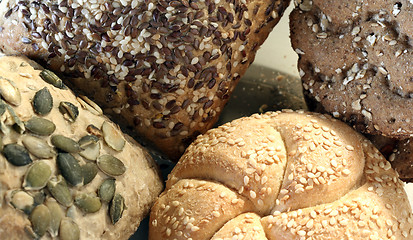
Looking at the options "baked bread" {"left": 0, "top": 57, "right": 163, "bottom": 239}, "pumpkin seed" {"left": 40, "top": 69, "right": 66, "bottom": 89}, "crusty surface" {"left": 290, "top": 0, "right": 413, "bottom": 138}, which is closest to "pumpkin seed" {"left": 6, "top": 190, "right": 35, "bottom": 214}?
"baked bread" {"left": 0, "top": 57, "right": 163, "bottom": 239}

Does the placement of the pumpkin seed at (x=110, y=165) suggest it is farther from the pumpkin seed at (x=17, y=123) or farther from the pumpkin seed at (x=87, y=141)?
the pumpkin seed at (x=17, y=123)

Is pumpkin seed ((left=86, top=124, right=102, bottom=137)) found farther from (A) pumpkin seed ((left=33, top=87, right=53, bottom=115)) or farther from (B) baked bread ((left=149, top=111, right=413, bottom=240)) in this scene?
(B) baked bread ((left=149, top=111, right=413, bottom=240))

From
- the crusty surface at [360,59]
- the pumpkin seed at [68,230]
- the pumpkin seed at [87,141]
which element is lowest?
the pumpkin seed at [68,230]

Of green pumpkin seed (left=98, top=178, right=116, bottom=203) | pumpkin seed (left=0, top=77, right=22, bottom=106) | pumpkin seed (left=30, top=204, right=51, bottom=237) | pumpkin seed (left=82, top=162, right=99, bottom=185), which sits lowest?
pumpkin seed (left=30, top=204, right=51, bottom=237)

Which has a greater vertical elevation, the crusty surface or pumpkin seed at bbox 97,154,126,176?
the crusty surface

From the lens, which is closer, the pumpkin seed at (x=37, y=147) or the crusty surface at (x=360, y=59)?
the pumpkin seed at (x=37, y=147)

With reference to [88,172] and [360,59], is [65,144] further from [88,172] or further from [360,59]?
[360,59]

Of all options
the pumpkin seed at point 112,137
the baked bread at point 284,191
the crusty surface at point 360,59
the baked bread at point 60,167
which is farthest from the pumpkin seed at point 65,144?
the crusty surface at point 360,59
